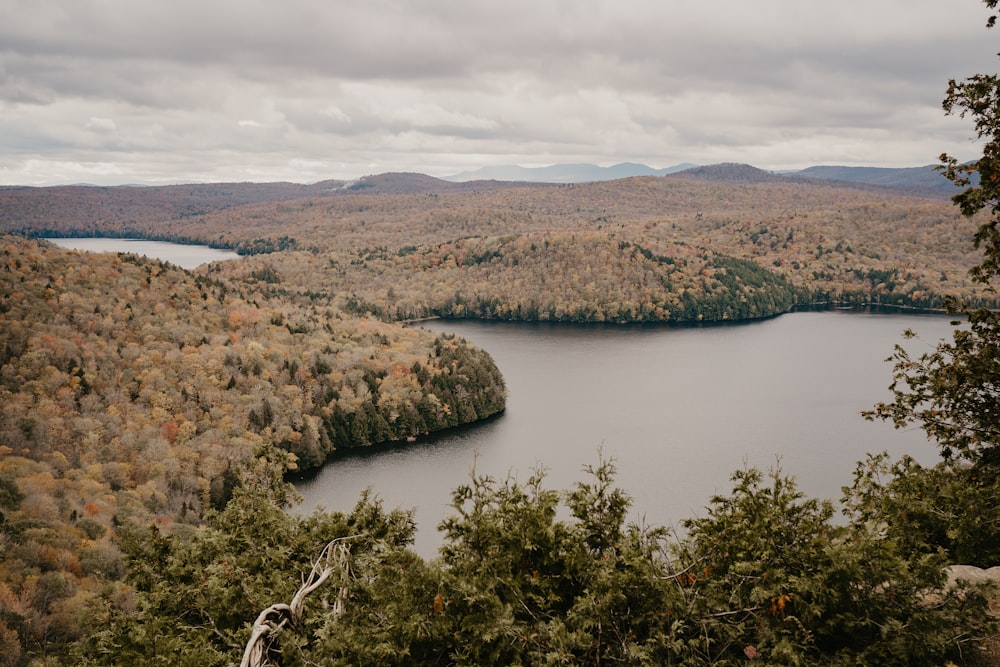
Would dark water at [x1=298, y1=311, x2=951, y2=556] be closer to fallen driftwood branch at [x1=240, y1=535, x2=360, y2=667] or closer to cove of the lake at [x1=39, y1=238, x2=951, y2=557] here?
cove of the lake at [x1=39, y1=238, x2=951, y2=557]

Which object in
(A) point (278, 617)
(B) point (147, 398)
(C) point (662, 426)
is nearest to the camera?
(A) point (278, 617)

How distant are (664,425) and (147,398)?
58733 millimetres

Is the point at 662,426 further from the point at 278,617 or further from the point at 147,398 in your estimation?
the point at 278,617

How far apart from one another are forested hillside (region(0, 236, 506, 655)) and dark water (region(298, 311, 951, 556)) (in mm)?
8586

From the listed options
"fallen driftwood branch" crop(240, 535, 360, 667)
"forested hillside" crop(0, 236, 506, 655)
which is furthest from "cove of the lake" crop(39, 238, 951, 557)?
"fallen driftwood branch" crop(240, 535, 360, 667)

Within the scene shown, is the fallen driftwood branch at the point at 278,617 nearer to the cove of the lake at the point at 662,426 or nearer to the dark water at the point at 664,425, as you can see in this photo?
the dark water at the point at 664,425

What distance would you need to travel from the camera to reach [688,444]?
67500 millimetres

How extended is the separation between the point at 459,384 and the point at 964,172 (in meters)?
77.0

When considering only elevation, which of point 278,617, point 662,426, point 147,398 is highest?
point 278,617

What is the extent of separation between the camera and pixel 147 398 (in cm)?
7512

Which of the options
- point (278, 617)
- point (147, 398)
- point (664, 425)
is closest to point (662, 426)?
point (664, 425)

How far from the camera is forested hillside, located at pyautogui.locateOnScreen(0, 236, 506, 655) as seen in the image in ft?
145

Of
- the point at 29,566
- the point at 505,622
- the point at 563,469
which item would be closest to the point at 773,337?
the point at 563,469

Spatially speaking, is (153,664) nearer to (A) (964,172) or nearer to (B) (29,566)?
(A) (964,172)
